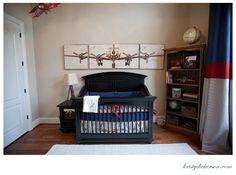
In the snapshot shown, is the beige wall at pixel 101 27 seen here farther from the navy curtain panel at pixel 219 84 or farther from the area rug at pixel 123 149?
the area rug at pixel 123 149

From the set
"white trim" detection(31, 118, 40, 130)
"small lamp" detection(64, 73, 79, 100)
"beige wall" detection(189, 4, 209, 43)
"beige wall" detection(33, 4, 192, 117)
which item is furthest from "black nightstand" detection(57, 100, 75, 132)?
"beige wall" detection(189, 4, 209, 43)

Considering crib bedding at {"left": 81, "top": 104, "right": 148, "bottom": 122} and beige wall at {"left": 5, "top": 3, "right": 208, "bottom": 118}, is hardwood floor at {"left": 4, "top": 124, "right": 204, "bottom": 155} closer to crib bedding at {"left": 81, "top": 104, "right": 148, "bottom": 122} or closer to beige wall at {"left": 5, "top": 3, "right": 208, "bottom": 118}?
crib bedding at {"left": 81, "top": 104, "right": 148, "bottom": 122}

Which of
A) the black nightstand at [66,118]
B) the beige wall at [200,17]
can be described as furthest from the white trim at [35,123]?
the beige wall at [200,17]

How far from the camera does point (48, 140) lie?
2268mm

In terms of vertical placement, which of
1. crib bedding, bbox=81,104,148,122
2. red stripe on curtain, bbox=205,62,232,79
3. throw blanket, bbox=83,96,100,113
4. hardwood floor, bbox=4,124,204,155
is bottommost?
hardwood floor, bbox=4,124,204,155

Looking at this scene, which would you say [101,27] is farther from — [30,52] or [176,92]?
[176,92]

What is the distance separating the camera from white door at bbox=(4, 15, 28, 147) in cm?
213

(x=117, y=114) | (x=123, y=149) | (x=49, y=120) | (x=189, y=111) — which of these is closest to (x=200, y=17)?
(x=189, y=111)

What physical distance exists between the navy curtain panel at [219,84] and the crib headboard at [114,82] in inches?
50.3

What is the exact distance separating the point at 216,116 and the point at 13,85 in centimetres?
325

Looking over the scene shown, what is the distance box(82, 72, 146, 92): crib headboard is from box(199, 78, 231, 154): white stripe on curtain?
1.27 m
